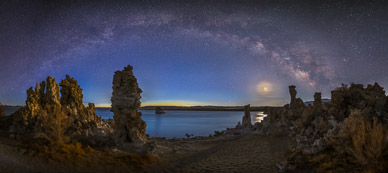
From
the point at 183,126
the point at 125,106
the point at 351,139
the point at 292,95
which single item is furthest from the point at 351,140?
the point at 183,126

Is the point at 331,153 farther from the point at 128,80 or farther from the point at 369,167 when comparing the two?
the point at 128,80

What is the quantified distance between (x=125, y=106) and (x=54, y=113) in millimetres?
3853

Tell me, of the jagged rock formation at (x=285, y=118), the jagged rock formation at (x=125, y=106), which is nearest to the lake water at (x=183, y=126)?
the jagged rock formation at (x=285, y=118)

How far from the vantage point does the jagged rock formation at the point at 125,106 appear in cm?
1145

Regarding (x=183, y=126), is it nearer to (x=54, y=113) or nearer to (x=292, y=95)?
(x=292, y=95)

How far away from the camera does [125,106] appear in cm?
1141

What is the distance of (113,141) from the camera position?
1125cm

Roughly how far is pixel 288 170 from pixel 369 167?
2412 millimetres

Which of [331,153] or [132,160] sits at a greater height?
[331,153]

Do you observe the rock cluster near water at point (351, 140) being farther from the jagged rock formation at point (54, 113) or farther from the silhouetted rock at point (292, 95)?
the jagged rock formation at point (54, 113)

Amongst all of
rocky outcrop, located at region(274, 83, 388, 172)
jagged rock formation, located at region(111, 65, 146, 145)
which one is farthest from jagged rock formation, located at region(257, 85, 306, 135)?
jagged rock formation, located at region(111, 65, 146, 145)

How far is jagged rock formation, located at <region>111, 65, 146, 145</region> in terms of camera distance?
1145 centimetres

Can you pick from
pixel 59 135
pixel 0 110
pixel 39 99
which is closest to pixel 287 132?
pixel 59 135

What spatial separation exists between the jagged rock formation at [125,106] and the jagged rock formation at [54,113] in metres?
2.76
